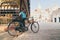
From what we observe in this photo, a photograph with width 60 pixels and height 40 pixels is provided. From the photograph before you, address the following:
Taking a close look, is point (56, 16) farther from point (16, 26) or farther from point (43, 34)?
point (16, 26)

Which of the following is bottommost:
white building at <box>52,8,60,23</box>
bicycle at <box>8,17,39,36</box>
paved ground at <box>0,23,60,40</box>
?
paved ground at <box>0,23,60,40</box>

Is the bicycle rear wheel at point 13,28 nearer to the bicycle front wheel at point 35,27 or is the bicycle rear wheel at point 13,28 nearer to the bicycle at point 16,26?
the bicycle at point 16,26

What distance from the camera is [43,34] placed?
1.93m

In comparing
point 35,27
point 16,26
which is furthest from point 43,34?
point 16,26

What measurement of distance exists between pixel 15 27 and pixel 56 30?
0.55 meters

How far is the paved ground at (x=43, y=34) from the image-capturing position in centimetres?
184

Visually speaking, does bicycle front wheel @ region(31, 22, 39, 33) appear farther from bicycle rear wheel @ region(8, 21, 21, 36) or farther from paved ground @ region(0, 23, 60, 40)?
bicycle rear wheel @ region(8, 21, 21, 36)

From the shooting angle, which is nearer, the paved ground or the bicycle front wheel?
the paved ground

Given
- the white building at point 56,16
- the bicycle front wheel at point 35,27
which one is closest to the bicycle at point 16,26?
the bicycle front wheel at point 35,27

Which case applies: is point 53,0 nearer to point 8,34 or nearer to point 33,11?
point 33,11

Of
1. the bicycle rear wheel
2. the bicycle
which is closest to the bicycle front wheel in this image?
the bicycle

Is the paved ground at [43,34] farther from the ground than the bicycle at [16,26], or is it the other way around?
the bicycle at [16,26]

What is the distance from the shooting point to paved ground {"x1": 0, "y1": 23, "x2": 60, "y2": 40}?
184 centimetres

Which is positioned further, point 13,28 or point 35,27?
point 35,27
